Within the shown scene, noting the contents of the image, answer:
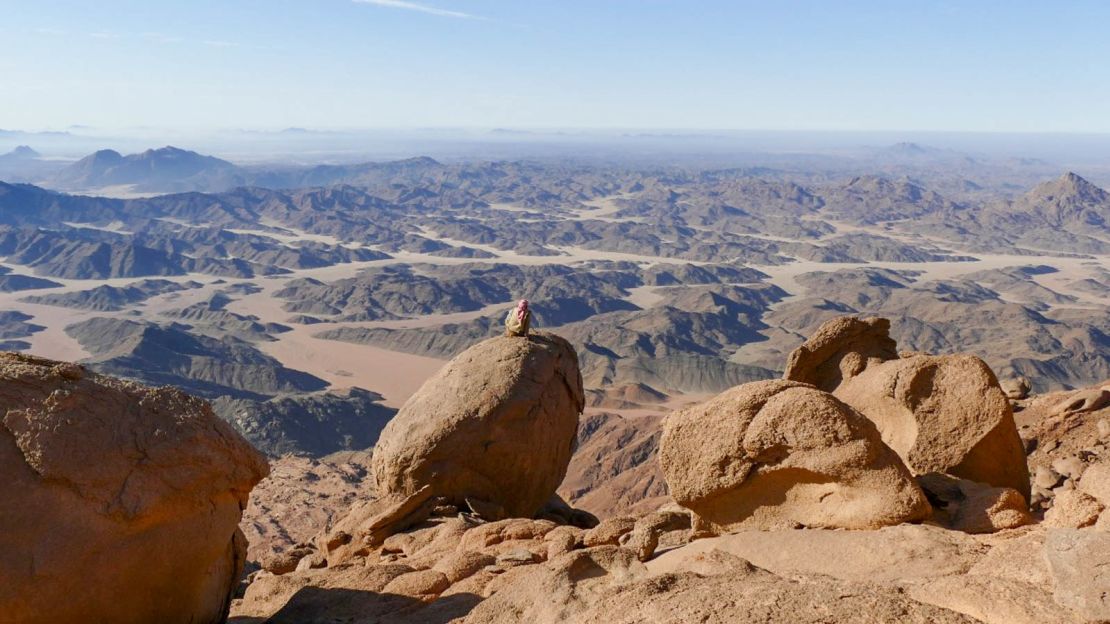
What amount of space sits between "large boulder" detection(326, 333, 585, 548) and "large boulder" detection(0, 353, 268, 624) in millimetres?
6022

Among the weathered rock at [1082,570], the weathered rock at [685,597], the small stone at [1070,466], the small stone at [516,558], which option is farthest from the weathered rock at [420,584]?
the small stone at [1070,466]

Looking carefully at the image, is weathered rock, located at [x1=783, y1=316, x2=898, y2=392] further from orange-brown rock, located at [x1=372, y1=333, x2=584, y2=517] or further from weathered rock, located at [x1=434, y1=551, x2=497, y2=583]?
weathered rock, located at [x1=434, y1=551, x2=497, y2=583]

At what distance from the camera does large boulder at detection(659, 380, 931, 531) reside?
795 centimetres

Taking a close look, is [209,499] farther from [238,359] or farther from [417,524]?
[238,359]

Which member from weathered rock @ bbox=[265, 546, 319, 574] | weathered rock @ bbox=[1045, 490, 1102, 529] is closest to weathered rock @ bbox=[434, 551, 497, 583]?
weathered rock @ bbox=[265, 546, 319, 574]

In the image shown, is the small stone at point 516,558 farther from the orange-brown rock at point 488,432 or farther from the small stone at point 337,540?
the orange-brown rock at point 488,432

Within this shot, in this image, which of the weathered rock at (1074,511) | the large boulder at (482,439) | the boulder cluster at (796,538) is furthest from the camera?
the large boulder at (482,439)

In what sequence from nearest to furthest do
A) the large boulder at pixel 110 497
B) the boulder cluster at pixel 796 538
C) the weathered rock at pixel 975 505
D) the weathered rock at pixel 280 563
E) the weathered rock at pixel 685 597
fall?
the weathered rock at pixel 685 597
the boulder cluster at pixel 796 538
the large boulder at pixel 110 497
the weathered rock at pixel 975 505
the weathered rock at pixel 280 563

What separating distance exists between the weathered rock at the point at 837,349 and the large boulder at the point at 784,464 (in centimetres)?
Answer: 369

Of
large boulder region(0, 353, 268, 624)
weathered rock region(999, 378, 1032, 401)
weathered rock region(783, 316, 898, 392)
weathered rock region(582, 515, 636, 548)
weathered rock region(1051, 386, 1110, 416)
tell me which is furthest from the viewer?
weathered rock region(999, 378, 1032, 401)

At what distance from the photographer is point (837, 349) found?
491 inches

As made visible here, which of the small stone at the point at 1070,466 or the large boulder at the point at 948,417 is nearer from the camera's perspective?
the large boulder at the point at 948,417

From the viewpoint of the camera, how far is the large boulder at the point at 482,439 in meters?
14.5

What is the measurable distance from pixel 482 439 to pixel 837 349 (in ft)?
20.9
